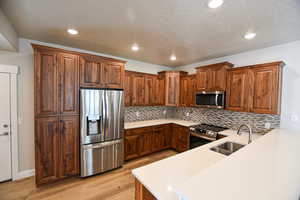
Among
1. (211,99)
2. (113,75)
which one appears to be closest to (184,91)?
(211,99)

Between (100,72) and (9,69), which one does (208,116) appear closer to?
(100,72)

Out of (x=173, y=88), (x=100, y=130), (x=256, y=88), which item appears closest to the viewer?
(x=256, y=88)

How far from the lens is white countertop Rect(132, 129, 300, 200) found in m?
0.74

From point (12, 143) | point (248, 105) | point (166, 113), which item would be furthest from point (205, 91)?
point (12, 143)

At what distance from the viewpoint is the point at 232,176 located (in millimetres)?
881

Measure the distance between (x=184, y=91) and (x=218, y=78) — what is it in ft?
3.50

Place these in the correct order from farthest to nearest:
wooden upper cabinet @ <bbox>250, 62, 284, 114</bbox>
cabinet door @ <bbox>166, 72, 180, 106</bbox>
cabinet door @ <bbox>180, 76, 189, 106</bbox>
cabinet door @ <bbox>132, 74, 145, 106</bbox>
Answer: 1. cabinet door @ <bbox>166, 72, 180, 106</bbox>
2. cabinet door @ <bbox>180, 76, 189, 106</bbox>
3. cabinet door @ <bbox>132, 74, 145, 106</bbox>
4. wooden upper cabinet @ <bbox>250, 62, 284, 114</bbox>

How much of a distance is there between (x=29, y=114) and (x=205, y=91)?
4.02 m

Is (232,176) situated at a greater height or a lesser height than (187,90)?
lesser

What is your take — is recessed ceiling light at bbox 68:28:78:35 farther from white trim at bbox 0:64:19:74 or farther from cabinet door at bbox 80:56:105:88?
white trim at bbox 0:64:19:74

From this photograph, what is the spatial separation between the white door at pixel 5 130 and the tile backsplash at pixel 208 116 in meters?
2.46

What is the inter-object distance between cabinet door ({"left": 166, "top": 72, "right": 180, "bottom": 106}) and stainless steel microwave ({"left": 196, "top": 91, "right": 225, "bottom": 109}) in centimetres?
71

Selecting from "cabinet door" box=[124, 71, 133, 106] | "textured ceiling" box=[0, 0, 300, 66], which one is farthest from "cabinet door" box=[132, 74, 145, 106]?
"textured ceiling" box=[0, 0, 300, 66]

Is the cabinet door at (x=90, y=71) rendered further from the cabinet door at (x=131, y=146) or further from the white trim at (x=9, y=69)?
the cabinet door at (x=131, y=146)
